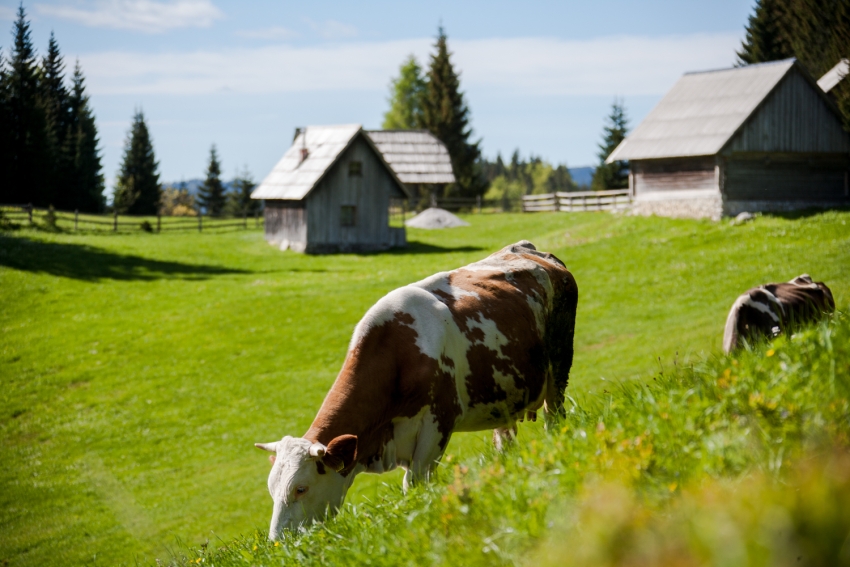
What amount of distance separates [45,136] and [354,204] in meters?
36.5

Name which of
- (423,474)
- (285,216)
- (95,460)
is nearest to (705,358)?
(423,474)

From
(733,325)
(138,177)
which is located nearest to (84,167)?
(138,177)

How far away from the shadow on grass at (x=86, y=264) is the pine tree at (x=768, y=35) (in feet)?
150

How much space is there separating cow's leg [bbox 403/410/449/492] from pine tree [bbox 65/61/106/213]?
255 feet

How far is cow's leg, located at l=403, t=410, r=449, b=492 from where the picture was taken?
691cm

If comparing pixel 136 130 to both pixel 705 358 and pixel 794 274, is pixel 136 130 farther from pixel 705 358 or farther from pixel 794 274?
pixel 705 358

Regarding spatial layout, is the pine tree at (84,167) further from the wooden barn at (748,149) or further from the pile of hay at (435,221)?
the wooden barn at (748,149)

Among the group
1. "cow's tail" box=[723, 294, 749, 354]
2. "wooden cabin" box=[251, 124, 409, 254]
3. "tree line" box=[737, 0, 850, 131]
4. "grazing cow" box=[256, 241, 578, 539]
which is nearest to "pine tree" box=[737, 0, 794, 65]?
"tree line" box=[737, 0, 850, 131]

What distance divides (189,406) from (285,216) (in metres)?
26.3

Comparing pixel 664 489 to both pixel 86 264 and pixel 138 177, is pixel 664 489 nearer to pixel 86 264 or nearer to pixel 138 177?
pixel 86 264

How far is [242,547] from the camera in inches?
220

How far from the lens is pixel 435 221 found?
54.2m

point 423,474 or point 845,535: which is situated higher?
point 845,535

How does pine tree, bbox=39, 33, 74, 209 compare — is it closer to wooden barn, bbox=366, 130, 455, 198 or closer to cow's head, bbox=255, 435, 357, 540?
wooden barn, bbox=366, 130, 455, 198
